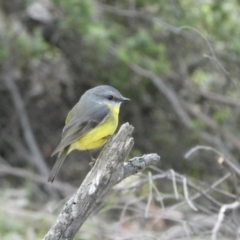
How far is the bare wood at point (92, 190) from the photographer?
304cm

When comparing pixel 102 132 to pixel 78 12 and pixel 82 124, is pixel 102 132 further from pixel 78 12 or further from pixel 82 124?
pixel 78 12

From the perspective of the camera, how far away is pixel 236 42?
6.56 meters

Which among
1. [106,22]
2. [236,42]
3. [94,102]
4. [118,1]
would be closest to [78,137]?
[94,102]

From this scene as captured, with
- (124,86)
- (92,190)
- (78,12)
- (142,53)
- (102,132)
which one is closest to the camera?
(92,190)

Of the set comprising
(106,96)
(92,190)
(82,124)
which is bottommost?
(82,124)

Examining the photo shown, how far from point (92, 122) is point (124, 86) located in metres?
3.50

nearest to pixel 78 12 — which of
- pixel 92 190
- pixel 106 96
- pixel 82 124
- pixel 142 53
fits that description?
pixel 142 53

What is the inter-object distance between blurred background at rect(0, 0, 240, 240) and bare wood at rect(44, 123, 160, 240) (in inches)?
125

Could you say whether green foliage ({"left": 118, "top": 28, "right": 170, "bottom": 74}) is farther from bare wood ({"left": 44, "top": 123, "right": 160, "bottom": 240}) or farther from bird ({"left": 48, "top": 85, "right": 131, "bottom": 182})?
bare wood ({"left": 44, "top": 123, "right": 160, "bottom": 240})

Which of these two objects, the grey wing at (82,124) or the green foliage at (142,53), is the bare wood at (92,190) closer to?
the grey wing at (82,124)

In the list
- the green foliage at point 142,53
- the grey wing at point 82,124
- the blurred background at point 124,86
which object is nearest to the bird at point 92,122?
the grey wing at point 82,124

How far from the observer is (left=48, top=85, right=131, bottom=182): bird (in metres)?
Result: 4.10

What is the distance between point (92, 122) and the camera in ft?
13.5

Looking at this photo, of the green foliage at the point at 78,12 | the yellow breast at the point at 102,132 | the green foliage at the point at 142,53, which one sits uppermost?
the yellow breast at the point at 102,132
